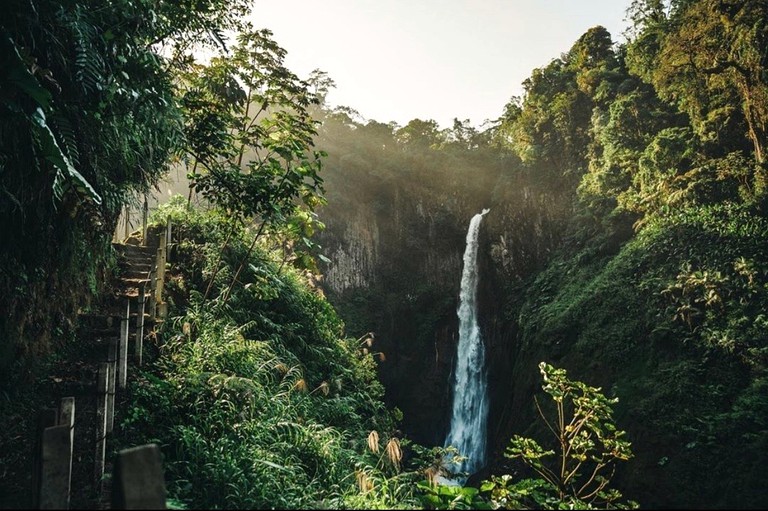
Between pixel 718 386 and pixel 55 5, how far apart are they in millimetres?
12244

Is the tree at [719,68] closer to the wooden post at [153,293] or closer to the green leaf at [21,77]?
the wooden post at [153,293]

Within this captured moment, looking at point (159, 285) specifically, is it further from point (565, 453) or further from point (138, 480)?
point (138, 480)

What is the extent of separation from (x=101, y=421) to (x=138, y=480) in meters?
2.93

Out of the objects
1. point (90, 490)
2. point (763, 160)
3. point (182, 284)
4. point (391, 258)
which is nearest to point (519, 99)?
point (391, 258)

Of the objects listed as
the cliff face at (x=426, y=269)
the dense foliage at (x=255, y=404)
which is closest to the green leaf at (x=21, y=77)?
the dense foliage at (x=255, y=404)

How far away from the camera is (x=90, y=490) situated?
345 cm

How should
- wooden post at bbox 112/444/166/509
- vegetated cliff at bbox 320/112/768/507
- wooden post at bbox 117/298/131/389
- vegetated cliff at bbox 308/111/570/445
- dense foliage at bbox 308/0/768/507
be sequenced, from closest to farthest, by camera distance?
wooden post at bbox 112/444/166/509
wooden post at bbox 117/298/131/389
vegetated cliff at bbox 320/112/768/507
dense foliage at bbox 308/0/768/507
vegetated cliff at bbox 308/111/570/445

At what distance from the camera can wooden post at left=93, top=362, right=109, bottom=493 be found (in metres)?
3.39

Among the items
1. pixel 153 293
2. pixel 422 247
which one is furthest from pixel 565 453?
pixel 422 247

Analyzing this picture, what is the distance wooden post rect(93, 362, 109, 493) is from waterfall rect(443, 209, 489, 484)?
43.6 feet

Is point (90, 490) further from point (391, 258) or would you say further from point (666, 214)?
point (391, 258)

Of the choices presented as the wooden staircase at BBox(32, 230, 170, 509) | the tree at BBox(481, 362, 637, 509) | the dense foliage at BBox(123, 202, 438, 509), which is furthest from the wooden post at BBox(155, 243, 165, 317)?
the tree at BBox(481, 362, 637, 509)

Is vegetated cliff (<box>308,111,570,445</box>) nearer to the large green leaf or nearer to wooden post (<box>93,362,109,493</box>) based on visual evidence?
wooden post (<box>93,362,109,493</box>)

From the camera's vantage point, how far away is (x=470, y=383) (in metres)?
19.0
